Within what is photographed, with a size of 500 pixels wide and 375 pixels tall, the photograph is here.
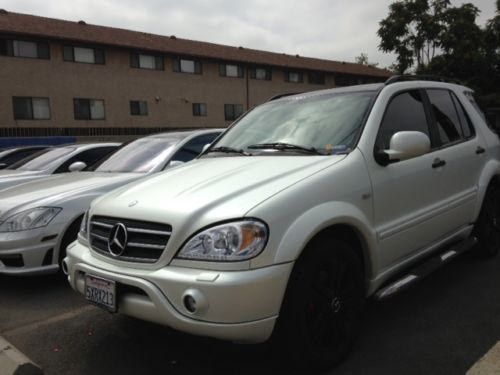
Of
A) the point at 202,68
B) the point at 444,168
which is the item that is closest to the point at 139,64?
the point at 202,68

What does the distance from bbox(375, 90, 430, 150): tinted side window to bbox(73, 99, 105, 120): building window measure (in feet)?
71.4

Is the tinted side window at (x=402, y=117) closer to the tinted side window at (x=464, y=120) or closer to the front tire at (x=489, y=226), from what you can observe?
the tinted side window at (x=464, y=120)

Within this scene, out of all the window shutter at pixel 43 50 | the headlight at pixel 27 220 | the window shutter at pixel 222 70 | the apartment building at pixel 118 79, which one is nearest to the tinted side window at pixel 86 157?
the headlight at pixel 27 220

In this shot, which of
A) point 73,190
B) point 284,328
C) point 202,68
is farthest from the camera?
point 202,68

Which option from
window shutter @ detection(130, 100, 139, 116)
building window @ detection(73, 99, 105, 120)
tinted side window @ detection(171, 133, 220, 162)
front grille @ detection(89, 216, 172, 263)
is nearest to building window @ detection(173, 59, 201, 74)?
window shutter @ detection(130, 100, 139, 116)

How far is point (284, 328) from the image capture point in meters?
2.35

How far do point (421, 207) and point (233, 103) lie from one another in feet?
86.9

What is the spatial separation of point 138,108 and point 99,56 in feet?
10.9

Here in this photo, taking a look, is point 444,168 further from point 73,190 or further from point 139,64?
point 139,64

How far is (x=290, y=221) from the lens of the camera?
2.34m

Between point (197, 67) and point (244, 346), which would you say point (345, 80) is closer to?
point (197, 67)

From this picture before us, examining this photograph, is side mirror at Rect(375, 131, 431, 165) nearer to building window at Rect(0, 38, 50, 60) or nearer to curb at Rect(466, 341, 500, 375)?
curb at Rect(466, 341, 500, 375)

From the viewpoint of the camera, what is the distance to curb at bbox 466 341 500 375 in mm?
2434

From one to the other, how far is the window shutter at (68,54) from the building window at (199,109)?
746 centimetres
